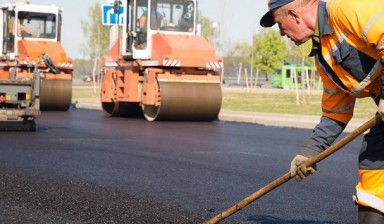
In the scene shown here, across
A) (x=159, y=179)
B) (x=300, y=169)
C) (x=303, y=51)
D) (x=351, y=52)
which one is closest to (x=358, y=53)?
(x=351, y=52)

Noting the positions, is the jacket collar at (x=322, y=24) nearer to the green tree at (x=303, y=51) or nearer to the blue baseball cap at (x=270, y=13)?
the blue baseball cap at (x=270, y=13)

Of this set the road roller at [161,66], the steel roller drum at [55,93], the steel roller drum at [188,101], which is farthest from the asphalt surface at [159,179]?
the steel roller drum at [55,93]

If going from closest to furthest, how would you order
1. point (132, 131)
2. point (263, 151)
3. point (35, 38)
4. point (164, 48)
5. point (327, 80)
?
1. point (327, 80)
2. point (263, 151)
3. point (132, 131)
4. point (164, 48)
5. point (35, 38)

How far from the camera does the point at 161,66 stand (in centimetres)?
2008

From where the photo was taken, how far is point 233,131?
16.8 meters

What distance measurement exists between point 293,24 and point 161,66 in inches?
626

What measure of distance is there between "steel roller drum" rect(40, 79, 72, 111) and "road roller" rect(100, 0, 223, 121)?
1.84 meters

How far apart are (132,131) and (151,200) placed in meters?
8.86

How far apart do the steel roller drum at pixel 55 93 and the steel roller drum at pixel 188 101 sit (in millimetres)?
4750

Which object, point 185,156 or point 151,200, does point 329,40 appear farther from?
point 185,156

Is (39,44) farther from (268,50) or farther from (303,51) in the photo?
(268,50)

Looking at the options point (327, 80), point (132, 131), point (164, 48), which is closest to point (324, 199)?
point (327, 80)

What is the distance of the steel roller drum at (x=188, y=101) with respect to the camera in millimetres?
19375

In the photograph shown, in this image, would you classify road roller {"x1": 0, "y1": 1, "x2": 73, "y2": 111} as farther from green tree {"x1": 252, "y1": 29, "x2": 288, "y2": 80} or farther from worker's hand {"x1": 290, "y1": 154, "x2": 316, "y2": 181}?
green tree {"x1": 252, "y1": 29, "x2": 288, "y2": 80}
